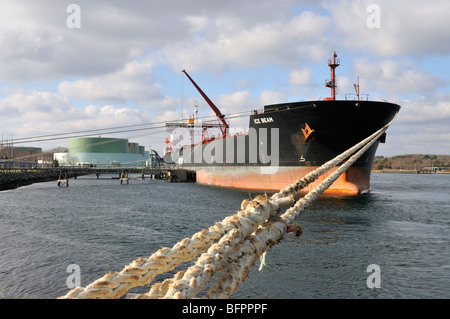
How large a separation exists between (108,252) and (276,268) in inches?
295

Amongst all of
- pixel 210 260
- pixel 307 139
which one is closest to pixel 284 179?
pixel 307 139

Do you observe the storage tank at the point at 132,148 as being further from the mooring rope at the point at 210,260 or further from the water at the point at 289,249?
the mooring rope at the point at 210,260

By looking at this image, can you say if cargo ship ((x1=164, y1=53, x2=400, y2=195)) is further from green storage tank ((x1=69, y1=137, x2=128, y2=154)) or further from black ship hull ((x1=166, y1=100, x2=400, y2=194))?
green storage tank ((x1=69, y1=137, x2=128, y2=154))

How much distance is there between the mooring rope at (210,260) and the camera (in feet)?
11.2

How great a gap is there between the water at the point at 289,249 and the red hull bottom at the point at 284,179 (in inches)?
246

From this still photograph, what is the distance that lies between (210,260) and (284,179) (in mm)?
30469

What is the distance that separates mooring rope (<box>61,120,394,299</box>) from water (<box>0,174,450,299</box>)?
5.36 m

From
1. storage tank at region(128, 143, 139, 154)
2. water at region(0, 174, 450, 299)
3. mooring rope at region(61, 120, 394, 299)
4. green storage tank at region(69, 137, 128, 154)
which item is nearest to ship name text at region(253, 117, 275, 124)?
water at region(0, 174, 450, 299)

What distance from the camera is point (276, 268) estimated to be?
448 inches

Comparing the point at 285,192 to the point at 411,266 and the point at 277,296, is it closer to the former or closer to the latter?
the point at 277,296

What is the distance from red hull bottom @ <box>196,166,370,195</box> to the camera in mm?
31656

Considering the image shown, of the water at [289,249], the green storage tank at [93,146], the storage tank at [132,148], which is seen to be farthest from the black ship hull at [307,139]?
the storage tank at [132,148]

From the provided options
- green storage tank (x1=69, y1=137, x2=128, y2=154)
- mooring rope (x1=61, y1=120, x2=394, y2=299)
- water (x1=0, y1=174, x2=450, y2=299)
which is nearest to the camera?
mooring rope (x1=61, y1=120, x2=394, y2=299)
